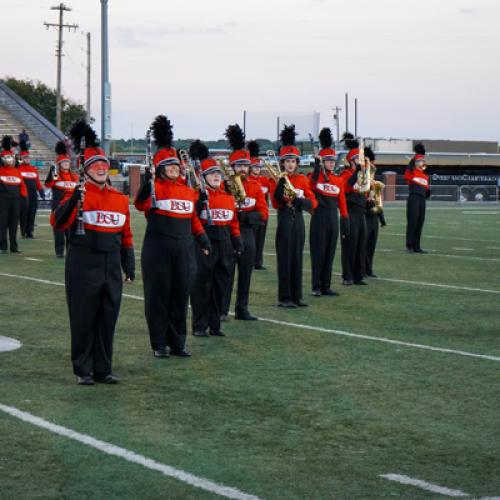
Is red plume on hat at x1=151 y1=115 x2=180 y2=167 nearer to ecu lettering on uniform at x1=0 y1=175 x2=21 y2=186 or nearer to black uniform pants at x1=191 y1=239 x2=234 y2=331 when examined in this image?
black uniform pants at x1=191 y1=239 x2=234 y2=331

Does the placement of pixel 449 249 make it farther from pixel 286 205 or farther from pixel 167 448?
pixel 167 448

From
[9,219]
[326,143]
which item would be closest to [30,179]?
[9,219]

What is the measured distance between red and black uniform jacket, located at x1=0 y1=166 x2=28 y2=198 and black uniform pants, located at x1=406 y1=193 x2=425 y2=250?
7331 mm

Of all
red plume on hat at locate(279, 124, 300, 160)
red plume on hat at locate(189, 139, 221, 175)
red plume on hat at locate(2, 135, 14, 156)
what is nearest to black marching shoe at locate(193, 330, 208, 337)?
red plume on hat at locate(189, 139, 221, 175)

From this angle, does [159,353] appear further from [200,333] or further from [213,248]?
[213,248]

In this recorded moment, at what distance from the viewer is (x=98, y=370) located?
9.48 meters

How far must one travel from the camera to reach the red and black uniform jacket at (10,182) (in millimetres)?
22953

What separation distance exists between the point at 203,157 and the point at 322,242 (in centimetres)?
388

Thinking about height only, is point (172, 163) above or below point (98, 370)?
above

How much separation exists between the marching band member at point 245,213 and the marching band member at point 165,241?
2320 mm

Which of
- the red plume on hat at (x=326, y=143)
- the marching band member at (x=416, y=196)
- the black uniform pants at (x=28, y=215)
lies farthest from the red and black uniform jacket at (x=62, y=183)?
the red plume on hat at (x=326, y=143)

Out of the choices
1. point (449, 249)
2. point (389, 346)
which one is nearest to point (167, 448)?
point (389, 346)

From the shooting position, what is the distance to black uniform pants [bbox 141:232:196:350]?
10516 mm

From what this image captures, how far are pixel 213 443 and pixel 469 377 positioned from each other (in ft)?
10.2
